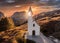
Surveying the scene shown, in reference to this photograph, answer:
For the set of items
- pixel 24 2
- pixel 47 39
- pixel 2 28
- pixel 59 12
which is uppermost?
pixel 24 2

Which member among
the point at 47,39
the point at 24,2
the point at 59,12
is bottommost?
the point at 47,39

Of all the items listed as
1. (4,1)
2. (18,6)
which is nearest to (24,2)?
(18,6)

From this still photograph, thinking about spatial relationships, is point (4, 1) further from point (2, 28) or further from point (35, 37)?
point (35, 37)

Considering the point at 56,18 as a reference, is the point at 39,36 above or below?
below

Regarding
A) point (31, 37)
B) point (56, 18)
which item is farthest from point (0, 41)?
point (56, 18)

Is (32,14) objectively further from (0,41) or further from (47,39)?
(0,41)

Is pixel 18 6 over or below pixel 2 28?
over
